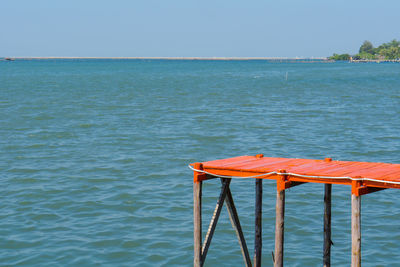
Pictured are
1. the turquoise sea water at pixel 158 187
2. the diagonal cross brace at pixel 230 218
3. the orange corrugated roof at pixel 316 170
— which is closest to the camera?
the orange corrugated roof at pixel 316 170

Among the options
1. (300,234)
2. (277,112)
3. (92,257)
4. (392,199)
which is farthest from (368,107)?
(92,257)

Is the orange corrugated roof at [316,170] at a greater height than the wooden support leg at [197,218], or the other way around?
the orange corrugated roof at [316,170]

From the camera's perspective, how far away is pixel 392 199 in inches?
828

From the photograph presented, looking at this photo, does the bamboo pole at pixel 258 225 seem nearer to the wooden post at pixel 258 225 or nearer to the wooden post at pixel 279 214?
the wooden post at pixel 258 225

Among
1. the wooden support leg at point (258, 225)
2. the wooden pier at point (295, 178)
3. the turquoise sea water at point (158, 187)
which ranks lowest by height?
the turquoise sea water at point (158, 187)

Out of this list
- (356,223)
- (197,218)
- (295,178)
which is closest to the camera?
(356,223)

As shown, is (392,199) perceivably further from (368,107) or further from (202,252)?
(368,107)

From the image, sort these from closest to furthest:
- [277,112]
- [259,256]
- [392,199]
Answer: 1. [259,256]
2. [392,199]
3. [277,112]

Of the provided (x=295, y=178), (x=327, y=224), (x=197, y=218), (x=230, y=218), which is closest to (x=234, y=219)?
(x=230, y=218)

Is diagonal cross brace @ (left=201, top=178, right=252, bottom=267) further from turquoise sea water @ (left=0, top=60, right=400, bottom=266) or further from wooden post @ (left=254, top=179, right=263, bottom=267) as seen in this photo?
turquoise sea water @ (left=0, top=60, right=400, bottom=266)

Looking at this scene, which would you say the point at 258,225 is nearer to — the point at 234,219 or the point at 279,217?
the point at 234,219

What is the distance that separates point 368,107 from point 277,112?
9399 millimetres

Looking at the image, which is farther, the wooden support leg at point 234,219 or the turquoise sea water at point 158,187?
the turquoise sea water at point 158,187

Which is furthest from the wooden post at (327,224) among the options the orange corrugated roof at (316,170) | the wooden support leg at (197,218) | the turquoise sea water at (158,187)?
the wooden support leg at (197,218)
